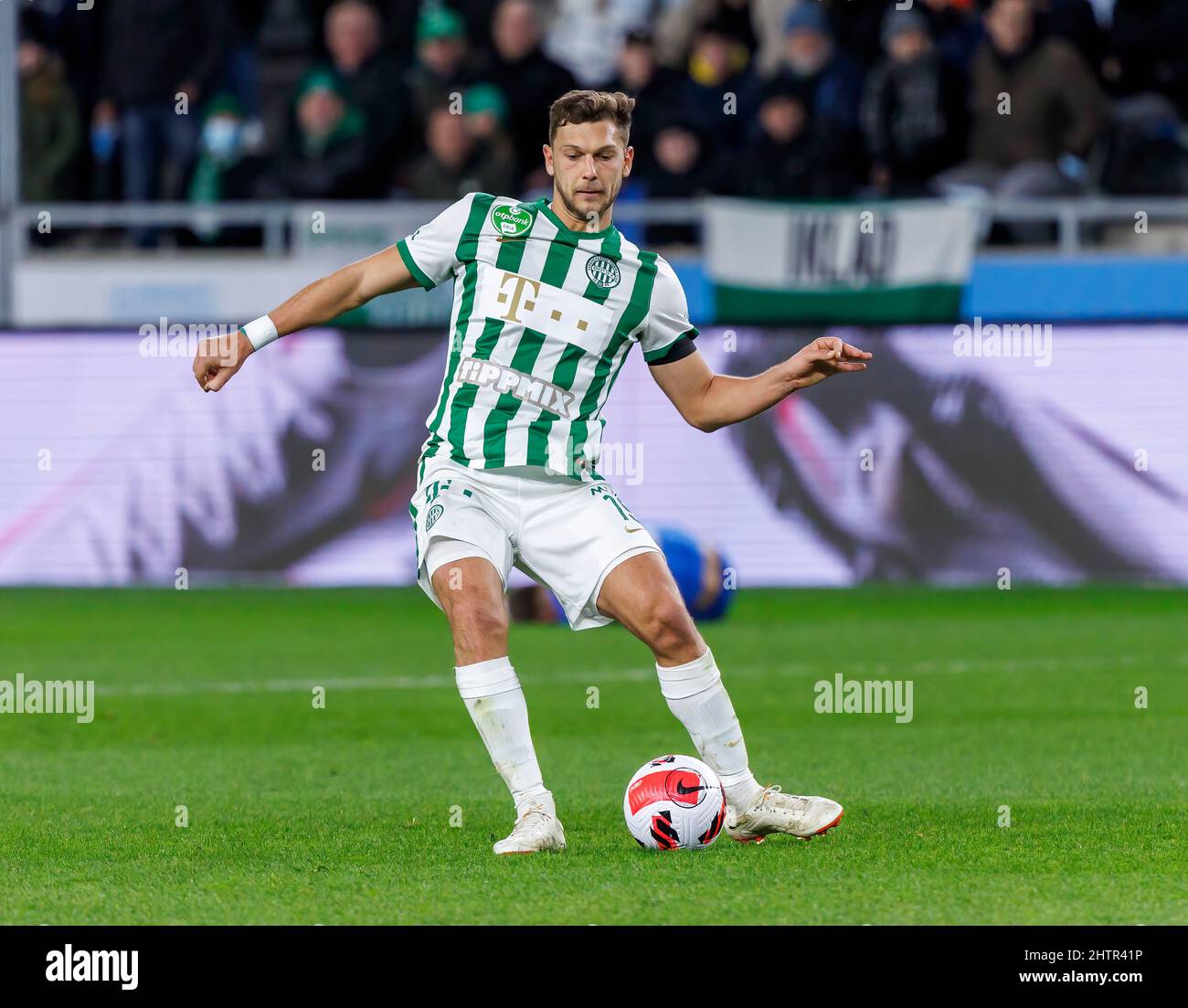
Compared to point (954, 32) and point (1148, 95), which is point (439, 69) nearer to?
point (954, 32)

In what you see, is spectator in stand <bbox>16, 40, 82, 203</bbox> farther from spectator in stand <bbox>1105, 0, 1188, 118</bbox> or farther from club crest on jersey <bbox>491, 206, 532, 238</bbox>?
club crest on jersey <bbox>491, 206, 532, 238</bbox>

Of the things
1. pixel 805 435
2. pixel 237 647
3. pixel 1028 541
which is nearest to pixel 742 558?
pixel 805 435

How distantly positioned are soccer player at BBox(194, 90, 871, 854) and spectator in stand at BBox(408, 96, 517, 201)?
10780 mm

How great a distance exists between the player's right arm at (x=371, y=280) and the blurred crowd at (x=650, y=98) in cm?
1091

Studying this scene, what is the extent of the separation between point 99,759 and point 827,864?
390 centimetres

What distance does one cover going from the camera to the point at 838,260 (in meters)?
16.7

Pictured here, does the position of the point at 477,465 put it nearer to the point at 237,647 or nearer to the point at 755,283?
the point at 237,647

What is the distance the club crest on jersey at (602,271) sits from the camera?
6.80m

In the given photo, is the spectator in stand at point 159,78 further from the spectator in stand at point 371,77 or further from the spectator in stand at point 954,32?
the spectator in stand at point 954,32

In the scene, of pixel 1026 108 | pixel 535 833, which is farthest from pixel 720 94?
pixel 535 833

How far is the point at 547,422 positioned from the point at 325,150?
474 inches

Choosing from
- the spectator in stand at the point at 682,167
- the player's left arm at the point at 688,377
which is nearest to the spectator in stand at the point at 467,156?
the spectator in stand at the point at 682,167

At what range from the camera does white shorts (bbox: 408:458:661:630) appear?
6.63 m

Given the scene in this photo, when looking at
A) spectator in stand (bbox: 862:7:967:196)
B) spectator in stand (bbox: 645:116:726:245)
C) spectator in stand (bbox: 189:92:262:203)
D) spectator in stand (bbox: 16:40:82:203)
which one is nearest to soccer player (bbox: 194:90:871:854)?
A: spectator in stand (bbox: 862:7:967:196)
